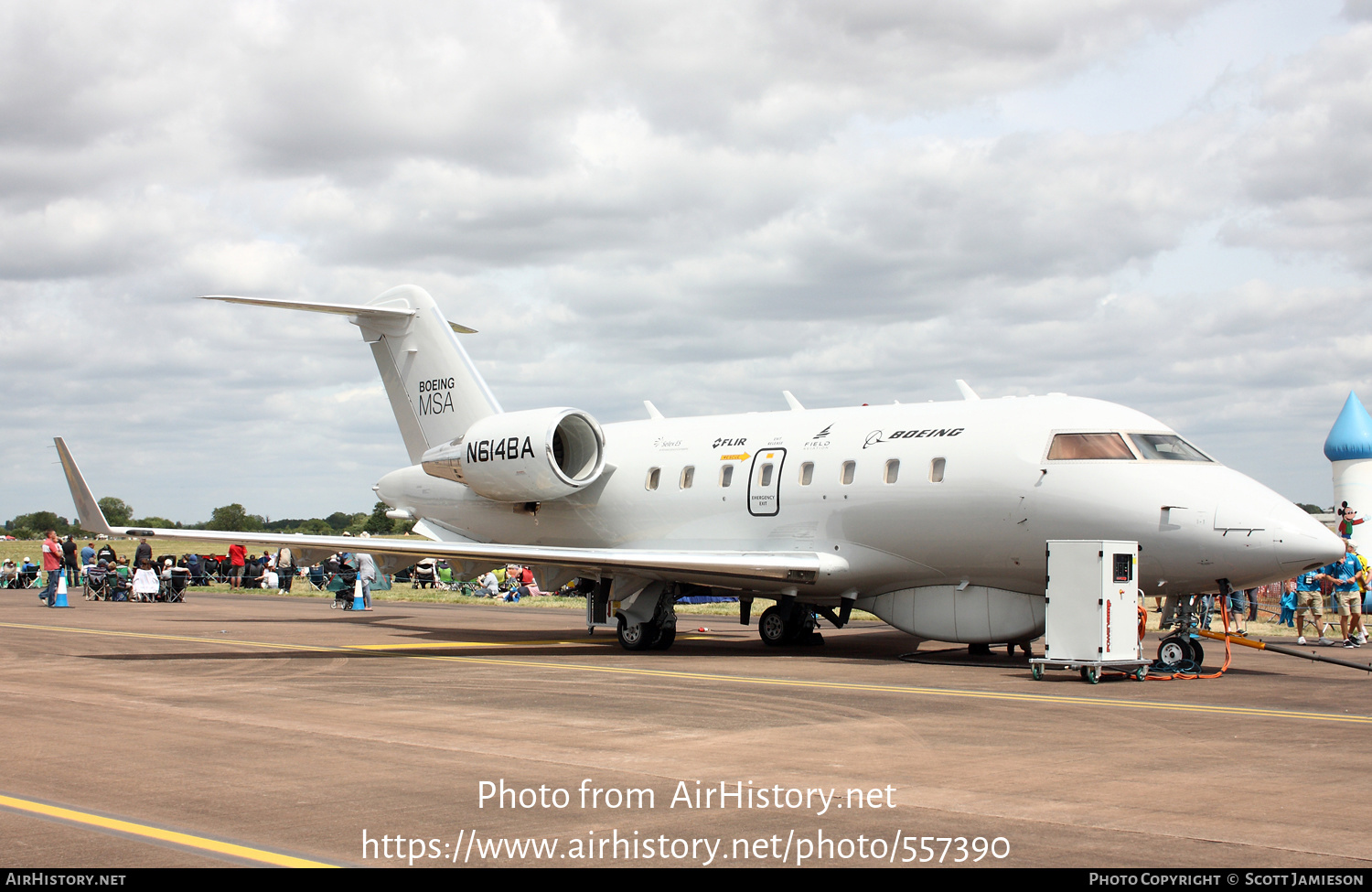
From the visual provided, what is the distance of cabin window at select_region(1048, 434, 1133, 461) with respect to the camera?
16453 mm

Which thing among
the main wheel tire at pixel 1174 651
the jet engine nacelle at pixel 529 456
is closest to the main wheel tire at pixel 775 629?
the jet engine nacelle at pixel 529 456

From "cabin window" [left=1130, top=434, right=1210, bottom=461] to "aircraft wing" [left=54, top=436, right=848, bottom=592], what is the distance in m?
4.65

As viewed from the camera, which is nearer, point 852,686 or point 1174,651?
point 852,686

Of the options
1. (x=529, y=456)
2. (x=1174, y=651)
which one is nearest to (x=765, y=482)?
(x=529, y=456)

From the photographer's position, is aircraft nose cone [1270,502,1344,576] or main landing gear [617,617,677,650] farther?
main landing gear [617,617,677,650]

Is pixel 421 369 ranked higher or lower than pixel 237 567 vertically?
higher

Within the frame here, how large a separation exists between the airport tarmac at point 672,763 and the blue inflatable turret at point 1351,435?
1265 inches

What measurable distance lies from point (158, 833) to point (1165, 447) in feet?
44.6

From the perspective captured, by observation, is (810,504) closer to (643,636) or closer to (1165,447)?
(643,636)

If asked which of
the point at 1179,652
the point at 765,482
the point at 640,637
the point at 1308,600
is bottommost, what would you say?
the point at 640,637

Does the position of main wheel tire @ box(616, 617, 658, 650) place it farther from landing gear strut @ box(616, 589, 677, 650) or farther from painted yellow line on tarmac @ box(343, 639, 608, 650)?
painted yellow line on tarmac @ box(343, 639, 608, 650)

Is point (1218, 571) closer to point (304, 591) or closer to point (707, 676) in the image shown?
point (707, 676)

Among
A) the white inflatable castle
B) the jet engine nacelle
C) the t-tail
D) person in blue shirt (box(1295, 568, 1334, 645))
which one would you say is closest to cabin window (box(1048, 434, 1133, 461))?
the jet engine nacelle

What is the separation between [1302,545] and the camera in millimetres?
14977
